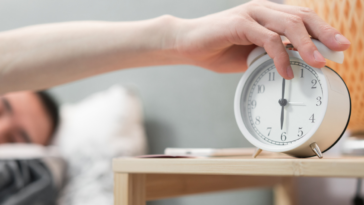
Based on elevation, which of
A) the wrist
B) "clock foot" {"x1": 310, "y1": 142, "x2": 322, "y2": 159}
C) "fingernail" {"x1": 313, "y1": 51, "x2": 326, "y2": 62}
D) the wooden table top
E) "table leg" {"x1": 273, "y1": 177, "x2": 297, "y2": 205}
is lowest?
"table leg" {"x1": 273, "y1": 177, "x2": 297, "y2": 205}

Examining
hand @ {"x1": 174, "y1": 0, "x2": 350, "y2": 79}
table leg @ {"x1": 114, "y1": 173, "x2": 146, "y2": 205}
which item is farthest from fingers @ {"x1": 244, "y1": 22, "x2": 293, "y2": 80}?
table leg @ {"x1": 114, "y1": 173, "x2": 146, "y2": 205}

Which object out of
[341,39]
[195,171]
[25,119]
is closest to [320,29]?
[341,39]

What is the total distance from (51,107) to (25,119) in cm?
17

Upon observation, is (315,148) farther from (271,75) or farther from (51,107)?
(51,107)

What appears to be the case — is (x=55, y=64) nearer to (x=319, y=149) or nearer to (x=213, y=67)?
(x=213, y=67)

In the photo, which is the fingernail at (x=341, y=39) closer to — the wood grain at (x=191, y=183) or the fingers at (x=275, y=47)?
the fingers at (x=275, y=47)

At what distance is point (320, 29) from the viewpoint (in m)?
0.46

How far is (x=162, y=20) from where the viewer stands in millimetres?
631

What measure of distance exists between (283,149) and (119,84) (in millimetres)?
1099

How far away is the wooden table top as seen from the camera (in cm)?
35

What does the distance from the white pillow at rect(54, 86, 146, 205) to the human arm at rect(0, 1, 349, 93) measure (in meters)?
0.53

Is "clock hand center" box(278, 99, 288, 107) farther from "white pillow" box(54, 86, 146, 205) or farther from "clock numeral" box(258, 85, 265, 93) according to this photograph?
"white pillow" box(54, 86, 146, 205)

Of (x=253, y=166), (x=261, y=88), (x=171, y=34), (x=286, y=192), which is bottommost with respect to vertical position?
(x=286, y=192)

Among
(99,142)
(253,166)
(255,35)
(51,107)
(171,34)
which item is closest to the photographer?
(253,166)
